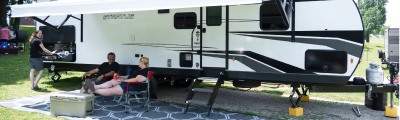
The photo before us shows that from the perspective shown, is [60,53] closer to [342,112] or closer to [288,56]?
[288,56]

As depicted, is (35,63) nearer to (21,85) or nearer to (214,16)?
(21,85)

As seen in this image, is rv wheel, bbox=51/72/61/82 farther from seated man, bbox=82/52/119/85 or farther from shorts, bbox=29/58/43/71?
seated man, bbox=82/52/119/85

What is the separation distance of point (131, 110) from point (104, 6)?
1830 mm

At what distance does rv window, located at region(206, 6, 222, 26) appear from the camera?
6631 millimetres

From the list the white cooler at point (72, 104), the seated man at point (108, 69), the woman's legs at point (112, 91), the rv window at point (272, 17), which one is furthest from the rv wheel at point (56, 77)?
the rv window at point (272, 17)

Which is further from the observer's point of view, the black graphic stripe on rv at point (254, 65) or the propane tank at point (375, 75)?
the black graphic stripe on rv at point (254, 65)

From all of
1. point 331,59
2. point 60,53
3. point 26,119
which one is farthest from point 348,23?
point 60,53

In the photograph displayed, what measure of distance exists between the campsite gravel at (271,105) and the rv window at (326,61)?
0.85 meters

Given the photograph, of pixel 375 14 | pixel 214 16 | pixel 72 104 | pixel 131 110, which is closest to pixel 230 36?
pixel 214 16

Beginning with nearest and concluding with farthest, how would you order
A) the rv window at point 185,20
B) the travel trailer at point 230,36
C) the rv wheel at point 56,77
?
the travel trailer at point 230,36, the rv window at point 185,20, the rv wheel at point 56,77

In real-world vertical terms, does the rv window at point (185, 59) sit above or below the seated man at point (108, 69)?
above

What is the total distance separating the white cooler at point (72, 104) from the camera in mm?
5852

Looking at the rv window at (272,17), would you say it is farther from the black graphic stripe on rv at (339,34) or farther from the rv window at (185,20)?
the rv window at (185,20)

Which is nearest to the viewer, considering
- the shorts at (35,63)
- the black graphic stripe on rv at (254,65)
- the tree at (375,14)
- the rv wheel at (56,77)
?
the black graphic stripe on rv at (254,65)
